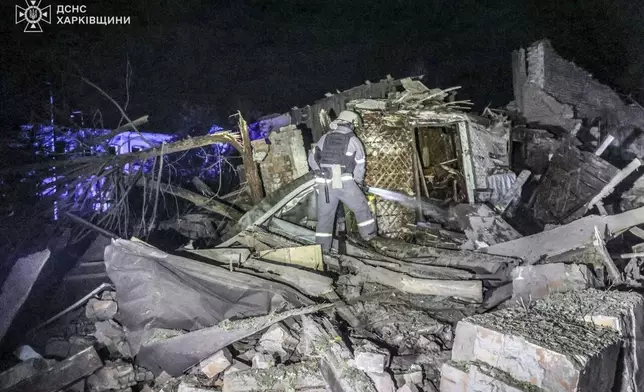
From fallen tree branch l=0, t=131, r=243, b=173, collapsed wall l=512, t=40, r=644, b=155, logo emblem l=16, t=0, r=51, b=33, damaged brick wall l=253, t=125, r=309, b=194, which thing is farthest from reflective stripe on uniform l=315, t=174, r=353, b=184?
collapsed wall l=512, t=40, r=644, b=155

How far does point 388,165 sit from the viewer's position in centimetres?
743

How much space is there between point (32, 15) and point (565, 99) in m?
11.3

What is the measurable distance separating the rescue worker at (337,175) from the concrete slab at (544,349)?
11.6 feet

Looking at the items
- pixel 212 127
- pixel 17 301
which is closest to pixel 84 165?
pixel 17 301

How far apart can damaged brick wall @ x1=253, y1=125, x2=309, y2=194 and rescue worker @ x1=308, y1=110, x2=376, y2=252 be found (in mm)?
1479

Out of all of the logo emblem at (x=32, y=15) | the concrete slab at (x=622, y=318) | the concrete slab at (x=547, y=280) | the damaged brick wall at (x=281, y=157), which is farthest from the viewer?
the damaged brick wall at (x=281, y=157)


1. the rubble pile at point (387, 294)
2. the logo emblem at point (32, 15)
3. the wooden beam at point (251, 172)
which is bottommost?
the rubble pile at point (387, 294)

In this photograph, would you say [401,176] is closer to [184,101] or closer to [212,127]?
[212,127]

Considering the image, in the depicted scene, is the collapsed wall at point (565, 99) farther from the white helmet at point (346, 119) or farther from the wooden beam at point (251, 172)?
the wooden beam at point (251, 172)

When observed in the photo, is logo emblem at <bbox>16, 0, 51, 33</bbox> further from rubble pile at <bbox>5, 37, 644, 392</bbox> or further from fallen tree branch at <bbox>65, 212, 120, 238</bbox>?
rubble pile at <bbox>5, 37, 644, 392</bbox>

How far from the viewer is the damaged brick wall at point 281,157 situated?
7469mm

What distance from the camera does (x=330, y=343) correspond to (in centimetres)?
317

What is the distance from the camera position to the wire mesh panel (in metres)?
7.34

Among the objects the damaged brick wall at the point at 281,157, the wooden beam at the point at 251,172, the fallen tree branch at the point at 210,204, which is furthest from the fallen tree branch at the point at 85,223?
the damaged brick wall at the point at 281,157
